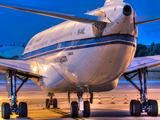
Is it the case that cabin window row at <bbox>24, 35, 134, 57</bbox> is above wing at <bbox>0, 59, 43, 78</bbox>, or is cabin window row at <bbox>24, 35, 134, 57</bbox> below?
above

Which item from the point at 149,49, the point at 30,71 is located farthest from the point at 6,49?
the point at 30,71

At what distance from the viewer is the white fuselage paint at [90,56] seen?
1195 centimetres

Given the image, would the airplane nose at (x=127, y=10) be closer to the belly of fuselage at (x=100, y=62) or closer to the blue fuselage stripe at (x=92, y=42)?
the blue fuselage stripe at (x=92, y=42)

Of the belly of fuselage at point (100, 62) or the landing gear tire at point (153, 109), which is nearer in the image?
the belly of fuselage at point (100, 62)

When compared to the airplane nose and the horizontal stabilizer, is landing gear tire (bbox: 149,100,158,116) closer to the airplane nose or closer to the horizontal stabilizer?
the horizontal stabilizer

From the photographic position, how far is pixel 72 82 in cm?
1528

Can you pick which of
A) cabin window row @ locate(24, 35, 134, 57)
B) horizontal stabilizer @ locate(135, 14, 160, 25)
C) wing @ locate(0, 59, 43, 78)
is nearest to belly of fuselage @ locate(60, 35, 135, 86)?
cabin window row @ locate(24, 35, 134, 57)

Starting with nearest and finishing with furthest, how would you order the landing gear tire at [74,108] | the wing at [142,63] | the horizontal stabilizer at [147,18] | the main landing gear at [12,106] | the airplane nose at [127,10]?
the airplane nose at [127,10] < the horizontal stabilizer at [147,18] < the landing gear tire at [74,108] < the main landing gear at [12,106] < the wing at [142,63]

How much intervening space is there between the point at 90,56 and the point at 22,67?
18.5 feet

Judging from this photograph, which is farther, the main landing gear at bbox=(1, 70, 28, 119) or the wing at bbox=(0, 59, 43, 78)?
the wing at bbox=(0, 59, 43, 78)

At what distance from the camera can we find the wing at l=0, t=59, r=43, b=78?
1666 cm

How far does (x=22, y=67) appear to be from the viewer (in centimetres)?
1725

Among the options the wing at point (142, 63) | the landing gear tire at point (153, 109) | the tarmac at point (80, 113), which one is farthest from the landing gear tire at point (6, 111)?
the landing gear tire at point (153, 109)

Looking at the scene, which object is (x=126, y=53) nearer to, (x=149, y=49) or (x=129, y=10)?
(x=129, y=10)
